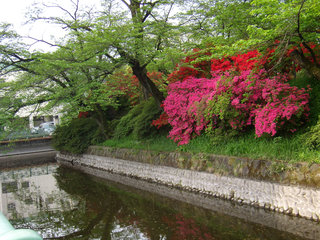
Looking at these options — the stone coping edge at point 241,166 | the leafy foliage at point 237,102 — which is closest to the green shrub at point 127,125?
A: the stone coping edge at point 241,166

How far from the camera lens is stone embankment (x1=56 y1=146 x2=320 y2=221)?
588cm

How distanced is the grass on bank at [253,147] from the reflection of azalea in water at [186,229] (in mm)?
2380

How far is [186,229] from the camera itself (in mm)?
6312

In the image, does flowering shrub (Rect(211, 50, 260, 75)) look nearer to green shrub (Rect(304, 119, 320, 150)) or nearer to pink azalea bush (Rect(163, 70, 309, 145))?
pink azalea bush (Rect(163, 70, 309, 145))

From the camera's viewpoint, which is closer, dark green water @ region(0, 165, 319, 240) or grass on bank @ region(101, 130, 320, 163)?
dark green water @ region(0, 165, 319, 240)

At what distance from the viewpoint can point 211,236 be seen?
576 centimetres

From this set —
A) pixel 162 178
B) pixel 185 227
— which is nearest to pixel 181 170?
pixel 162 178

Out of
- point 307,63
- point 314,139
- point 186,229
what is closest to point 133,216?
point 186,229

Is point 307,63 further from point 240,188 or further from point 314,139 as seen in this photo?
point 240,188

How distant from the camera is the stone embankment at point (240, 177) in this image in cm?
588

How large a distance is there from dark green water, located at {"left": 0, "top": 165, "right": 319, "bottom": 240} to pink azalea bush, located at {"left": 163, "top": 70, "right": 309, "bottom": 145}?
7.39ft

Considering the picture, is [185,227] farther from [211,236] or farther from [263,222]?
[263,222]

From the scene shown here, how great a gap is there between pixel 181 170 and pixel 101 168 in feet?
22.2

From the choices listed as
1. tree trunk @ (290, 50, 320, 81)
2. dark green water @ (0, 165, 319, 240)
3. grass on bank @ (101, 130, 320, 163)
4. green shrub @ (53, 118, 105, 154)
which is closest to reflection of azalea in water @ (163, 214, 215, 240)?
dark green water @ (0, 165, 319, 240)
